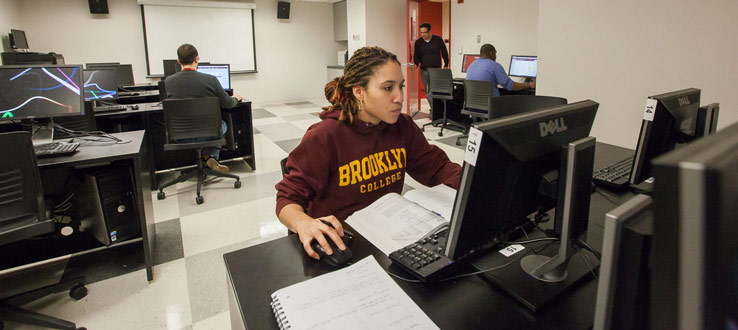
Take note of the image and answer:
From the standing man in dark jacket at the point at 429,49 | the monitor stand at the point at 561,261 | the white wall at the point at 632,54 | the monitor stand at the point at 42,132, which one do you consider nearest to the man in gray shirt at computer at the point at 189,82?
the monitor stand at the point at 42,132

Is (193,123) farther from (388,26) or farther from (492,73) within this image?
(388,26)

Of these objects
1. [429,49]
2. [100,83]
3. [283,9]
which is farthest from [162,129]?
[283,9]

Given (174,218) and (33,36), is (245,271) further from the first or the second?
(33,36)

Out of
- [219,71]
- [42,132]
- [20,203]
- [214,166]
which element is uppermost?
[219,71]

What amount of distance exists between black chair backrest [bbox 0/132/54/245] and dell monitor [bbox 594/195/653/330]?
6.56ft

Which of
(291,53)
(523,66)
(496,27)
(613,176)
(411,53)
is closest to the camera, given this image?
(613,176)

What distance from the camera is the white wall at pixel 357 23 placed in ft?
23.0

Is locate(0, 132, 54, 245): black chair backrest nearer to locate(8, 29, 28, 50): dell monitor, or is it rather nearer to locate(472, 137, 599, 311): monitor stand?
locate(472, 137, 599, 311): monitor stand

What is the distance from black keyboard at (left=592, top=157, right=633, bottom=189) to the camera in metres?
1.48

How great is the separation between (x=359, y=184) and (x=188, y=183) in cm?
286

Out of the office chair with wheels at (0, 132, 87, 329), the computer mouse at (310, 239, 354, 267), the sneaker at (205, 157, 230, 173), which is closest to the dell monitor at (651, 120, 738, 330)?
the computer mouse at (310, 239, 354, 267)

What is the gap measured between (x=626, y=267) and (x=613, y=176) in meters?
1.30

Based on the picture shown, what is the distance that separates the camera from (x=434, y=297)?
0.86 metres

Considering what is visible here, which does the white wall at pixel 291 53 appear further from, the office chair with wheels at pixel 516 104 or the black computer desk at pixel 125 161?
the office chair with wheels at pixel 516 104
